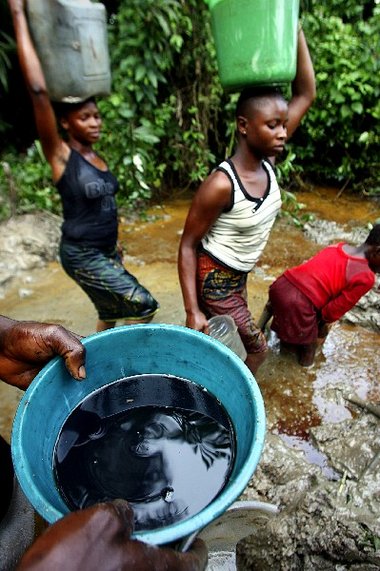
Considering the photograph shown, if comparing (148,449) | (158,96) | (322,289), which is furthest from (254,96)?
(158,96)

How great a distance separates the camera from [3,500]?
1319mm

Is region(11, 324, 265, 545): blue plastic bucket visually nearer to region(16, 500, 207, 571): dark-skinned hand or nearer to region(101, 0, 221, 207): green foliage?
region(16, 500, 207, 571): dark-skinned hand

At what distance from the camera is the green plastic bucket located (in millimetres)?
1719

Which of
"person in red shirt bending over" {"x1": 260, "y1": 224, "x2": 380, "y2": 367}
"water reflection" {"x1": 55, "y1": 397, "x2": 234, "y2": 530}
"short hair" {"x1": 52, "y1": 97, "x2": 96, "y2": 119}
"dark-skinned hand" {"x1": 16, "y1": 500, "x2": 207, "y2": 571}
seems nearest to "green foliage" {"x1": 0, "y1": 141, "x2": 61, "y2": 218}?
"short hair" {"x1": 52, "y1": 97, "x2": 96, "y2": 119}

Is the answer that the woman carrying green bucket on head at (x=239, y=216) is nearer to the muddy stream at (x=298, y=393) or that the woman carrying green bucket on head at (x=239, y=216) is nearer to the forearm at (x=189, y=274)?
the forearm at (x=189, y=274)

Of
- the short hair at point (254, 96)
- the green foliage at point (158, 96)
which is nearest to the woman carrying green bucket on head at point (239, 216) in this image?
the short hair at point (254, 96)

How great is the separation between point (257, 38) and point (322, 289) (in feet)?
4.23

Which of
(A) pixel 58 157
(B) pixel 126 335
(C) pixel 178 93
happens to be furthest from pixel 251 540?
(C) pixel 178 93

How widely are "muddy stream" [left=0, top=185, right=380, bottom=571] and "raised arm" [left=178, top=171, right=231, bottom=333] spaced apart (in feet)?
2.45

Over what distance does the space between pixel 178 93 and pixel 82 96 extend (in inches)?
94.2

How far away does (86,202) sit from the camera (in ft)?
7.68

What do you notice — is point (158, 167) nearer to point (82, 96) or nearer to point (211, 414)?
point (82, 96)

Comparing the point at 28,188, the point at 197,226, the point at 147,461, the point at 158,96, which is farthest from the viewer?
the point at 158,96

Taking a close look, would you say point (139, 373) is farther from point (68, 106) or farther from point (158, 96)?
point (158, 96)
